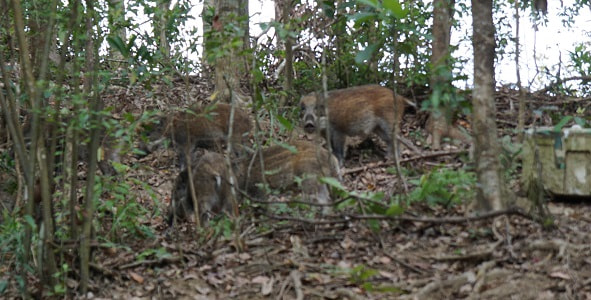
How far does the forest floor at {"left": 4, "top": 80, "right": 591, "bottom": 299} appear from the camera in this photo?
5688 mm

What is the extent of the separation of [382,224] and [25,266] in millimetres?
2894

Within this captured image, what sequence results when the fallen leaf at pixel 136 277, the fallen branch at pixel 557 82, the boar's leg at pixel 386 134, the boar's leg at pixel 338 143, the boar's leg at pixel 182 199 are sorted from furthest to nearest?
the fallen branch at pixel 557 82
the boar's leg at pixel 338 143
the boar's leg at pixel 386 134
the boar's leg at pixel 182 199
the fallen leaf at pixel 136 277

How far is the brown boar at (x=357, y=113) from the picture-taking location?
10211 mm

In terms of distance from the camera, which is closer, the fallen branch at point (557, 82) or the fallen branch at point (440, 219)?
the fallen branch at point (440, 219)

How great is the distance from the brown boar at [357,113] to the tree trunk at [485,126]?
11.6 feet

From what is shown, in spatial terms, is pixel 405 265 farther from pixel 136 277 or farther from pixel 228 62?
pixel 228 62

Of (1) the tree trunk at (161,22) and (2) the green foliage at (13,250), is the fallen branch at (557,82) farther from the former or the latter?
(2) the green foliage at (13,250)

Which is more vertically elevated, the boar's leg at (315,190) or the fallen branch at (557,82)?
the fallen branch at (557,82)

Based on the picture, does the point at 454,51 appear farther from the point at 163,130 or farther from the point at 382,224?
the point at 382,224

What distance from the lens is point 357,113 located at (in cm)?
1034

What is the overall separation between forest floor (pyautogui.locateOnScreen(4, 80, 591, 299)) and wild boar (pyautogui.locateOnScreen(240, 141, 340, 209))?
30.7 inches

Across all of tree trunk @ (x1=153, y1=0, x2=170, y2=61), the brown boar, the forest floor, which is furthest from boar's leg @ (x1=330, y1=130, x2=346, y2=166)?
the forest floor

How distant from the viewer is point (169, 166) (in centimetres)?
1113

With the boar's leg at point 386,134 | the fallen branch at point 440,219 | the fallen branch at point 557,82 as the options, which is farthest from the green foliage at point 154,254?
the fallen branch at point 557,82
